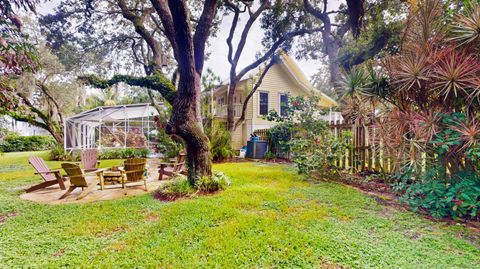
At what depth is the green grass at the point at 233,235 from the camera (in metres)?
2.49

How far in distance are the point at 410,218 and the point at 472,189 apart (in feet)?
3.16

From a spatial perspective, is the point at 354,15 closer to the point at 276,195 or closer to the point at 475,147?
the point at 475,147

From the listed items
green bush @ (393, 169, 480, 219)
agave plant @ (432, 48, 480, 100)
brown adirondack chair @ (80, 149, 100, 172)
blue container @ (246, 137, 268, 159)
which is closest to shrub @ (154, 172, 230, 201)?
brown adirondack chair @ (80, 149, 100, 172)

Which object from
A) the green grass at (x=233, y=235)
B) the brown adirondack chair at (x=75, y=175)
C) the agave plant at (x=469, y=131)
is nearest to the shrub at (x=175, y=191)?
the green grass at (x=233, y=235)

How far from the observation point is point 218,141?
10359 mm

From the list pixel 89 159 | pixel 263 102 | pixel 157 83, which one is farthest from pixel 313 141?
pixel 263 102

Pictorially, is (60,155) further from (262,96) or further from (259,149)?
(262,96)

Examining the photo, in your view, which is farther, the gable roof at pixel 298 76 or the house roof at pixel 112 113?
the gable roof at pixel 298 76

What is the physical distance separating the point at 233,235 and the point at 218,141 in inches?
295

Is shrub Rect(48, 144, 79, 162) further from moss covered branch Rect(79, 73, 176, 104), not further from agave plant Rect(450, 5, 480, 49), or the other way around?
agave plant Rect(450, 5, 480, 49)

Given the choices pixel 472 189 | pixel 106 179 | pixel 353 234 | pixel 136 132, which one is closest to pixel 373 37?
pixel 472 189

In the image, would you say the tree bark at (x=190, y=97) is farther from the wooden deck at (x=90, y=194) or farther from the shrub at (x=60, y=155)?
the shrub at (x=60, y=155)

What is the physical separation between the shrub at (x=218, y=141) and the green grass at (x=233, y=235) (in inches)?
222

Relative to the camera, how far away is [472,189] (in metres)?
3.31
